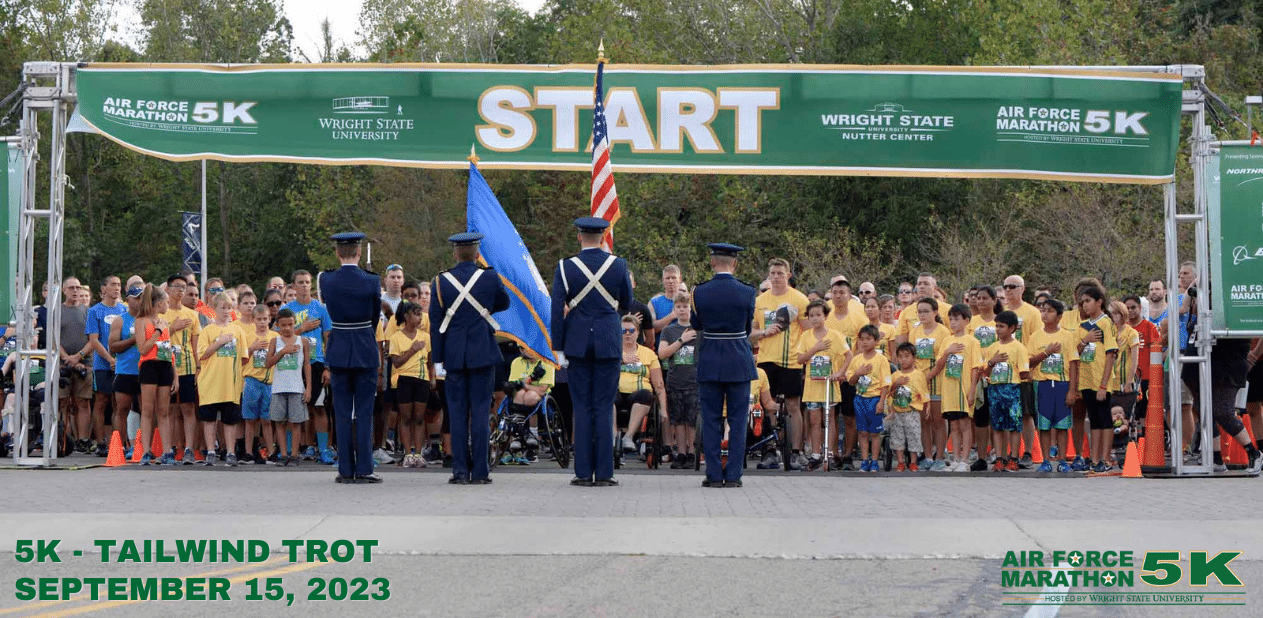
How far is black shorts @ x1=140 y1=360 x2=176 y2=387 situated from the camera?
51.4 ft

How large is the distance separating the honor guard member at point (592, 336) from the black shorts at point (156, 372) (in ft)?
16.6

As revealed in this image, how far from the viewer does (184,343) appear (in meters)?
16.2

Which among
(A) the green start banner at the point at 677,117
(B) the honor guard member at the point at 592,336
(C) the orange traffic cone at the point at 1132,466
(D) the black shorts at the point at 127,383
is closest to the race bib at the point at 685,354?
(A) the green start banner at the point at 677,117

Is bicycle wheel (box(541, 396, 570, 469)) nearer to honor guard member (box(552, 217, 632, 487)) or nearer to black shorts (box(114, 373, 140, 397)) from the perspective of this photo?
honor guard member (box(552, 217, 632, 487))

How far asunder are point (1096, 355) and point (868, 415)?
232 centimetres

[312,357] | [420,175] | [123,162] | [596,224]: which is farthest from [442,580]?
[123,162]

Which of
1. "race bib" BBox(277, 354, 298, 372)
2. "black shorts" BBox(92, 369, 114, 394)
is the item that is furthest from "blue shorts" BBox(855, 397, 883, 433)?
"black shorts" BBox(92, 369, 114, 394)

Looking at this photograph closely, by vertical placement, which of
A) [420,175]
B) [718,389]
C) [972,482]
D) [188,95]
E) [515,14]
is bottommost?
[972,482]

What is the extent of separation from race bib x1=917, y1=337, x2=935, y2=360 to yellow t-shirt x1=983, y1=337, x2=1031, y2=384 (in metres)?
0.68

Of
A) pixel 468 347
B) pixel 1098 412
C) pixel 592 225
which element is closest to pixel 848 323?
pixel 1098 412

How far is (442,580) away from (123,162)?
55340mm

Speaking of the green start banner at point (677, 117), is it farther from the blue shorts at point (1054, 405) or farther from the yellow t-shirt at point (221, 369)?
the blue shorts at point (1054, 405)

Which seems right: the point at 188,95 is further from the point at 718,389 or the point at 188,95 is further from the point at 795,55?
the point at 795,55

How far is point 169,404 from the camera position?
1603cm
